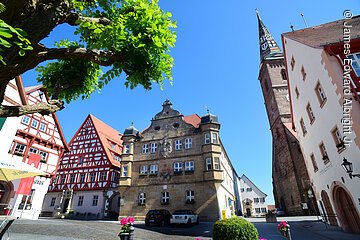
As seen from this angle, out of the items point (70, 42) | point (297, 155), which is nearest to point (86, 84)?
point (70, 42)

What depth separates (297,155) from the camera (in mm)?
27922

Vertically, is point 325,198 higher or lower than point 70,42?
lower

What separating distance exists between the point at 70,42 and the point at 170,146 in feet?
66.1

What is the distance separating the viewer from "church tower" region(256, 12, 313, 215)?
2662 centimetres

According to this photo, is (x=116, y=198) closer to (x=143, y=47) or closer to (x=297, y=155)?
(x=297, y=155)

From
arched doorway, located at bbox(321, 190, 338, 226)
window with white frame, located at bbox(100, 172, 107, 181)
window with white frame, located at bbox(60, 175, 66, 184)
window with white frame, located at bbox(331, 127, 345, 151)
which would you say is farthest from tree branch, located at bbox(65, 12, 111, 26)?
window with white frame, located at bbox(60, 175, 66, 184)

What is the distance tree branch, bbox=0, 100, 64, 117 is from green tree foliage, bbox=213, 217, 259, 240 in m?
5.39

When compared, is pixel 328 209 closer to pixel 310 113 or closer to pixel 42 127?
pixel 310 113

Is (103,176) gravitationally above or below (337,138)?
above

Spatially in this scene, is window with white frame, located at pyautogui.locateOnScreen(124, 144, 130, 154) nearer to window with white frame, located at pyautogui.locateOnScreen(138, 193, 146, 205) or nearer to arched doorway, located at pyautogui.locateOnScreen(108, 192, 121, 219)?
window with white frame, located at pyautogui.locateOnScreen(138, 193, 146, 205)

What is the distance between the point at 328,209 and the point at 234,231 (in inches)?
479

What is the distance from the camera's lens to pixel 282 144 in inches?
1212

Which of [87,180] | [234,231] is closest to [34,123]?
[87,180]

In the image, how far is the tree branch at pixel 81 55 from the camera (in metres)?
4.22
